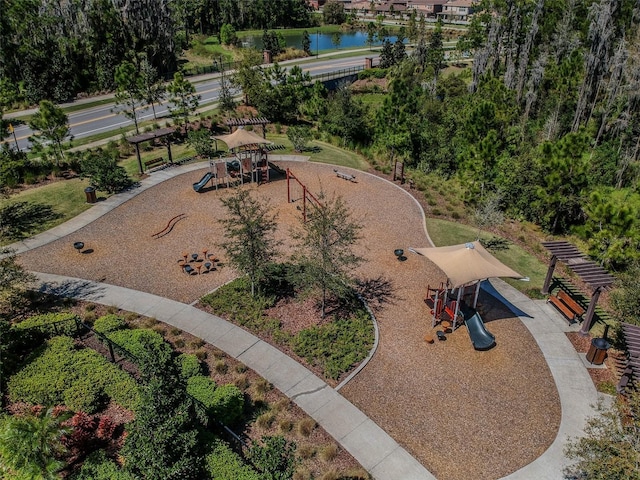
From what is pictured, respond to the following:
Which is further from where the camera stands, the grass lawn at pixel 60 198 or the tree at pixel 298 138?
the tree at pixel 298 138

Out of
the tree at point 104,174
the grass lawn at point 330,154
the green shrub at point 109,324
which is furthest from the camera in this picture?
the grass lawn at point 330,154

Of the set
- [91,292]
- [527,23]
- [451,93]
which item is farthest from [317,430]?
[527,23]

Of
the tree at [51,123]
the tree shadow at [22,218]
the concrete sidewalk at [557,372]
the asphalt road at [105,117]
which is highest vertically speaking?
the tree at [51,123]

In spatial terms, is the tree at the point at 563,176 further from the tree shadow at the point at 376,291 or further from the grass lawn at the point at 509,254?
the tree shadow at the point at 376,291

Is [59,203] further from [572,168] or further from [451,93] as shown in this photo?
[451,93]

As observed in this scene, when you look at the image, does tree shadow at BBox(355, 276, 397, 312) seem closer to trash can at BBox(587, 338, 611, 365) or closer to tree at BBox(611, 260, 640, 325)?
trash can at BBox(587, 338, 611, 365)

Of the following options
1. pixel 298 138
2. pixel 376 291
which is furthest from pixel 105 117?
pixel 376 291

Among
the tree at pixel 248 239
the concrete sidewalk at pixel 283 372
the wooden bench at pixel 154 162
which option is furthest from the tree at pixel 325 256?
the wooden bench at pixel 154 162
